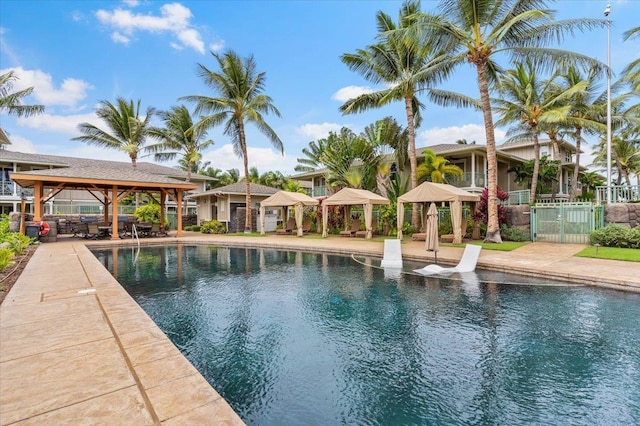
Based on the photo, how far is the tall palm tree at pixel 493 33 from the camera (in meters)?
12.6

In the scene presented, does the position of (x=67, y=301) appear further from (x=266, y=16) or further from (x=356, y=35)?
(x=356, y=35)

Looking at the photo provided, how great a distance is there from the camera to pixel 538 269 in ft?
29.1

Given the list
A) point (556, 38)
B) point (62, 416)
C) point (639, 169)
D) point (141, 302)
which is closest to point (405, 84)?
point (556, 38)

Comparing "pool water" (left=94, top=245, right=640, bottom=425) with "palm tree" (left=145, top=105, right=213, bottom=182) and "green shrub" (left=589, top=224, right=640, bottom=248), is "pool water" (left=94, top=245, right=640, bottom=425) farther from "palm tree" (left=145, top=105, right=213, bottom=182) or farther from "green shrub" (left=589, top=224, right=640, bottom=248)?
"palm tree" (left=145, top=105, right=213, bottom=182)

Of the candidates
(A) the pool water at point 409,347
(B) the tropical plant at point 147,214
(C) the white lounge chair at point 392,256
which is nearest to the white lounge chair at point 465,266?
(A) the pool water at point 409,347

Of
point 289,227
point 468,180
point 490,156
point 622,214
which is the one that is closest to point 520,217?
point 622,214

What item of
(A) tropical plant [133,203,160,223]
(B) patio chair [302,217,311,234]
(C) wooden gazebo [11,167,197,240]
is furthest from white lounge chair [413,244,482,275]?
(A) tropical plant [133,203,160,223]

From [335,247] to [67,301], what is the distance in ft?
33.9

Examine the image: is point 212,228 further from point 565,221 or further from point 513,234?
point 565,221

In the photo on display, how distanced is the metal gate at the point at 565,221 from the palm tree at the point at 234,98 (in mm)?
16498

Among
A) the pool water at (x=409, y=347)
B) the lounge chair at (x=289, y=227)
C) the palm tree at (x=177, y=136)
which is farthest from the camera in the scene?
the palm tree at (x=177, y=136)

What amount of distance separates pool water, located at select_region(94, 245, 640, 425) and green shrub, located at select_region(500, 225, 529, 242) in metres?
7.48

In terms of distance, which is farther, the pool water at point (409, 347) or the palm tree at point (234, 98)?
the palm tree at point (234, 98)

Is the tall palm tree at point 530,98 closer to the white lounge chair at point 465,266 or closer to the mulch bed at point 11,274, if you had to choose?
the white lounge chair at point 465,266
